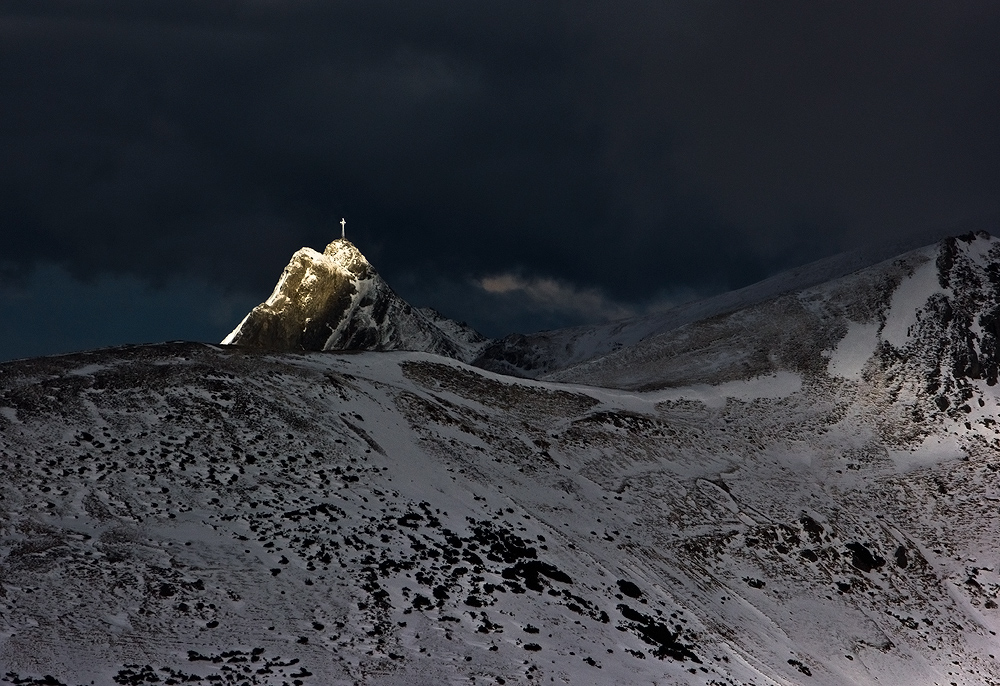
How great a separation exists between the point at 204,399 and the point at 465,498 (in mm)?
12217

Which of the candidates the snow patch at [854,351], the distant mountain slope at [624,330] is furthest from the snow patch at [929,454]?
→ the distant mountain slope at [624,330]

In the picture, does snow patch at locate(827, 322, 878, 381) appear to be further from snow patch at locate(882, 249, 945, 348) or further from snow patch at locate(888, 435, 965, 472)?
snow patch at locate(888, 435, 965, 472)

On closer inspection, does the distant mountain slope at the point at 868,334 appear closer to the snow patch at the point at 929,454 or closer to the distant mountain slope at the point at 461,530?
the snow patch at the point at 929,454

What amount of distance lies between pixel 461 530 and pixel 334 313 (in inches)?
4255

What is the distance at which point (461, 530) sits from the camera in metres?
29.5

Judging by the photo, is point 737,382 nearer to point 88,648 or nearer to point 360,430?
point 360,430

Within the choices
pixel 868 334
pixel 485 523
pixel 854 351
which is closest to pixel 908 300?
pixel 868 334

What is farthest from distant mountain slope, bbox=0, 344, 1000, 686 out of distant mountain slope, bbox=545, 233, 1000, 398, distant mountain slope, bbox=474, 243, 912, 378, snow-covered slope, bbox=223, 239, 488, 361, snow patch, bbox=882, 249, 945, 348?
snow-covered slope, bbox=223, 239, 488, 361

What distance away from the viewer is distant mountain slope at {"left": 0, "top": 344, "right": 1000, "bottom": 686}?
68.3ft

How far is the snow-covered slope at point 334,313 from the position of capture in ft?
427

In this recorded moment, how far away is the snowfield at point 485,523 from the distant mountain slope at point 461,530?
0.39ft

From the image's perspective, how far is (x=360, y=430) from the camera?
36250 mm

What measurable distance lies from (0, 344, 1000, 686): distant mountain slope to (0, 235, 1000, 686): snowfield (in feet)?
0.39

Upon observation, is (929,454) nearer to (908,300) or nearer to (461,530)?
(908,300)
